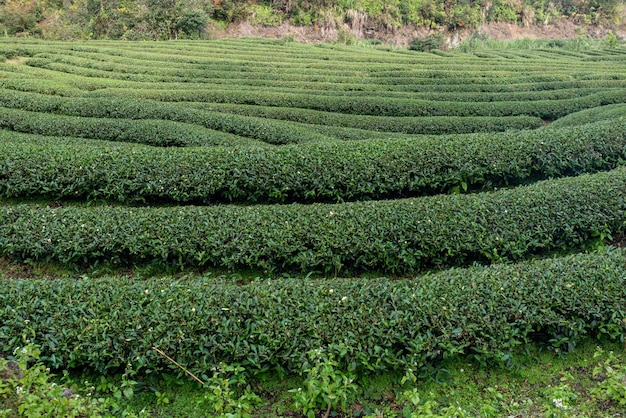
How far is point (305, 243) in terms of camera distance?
6.78 meters

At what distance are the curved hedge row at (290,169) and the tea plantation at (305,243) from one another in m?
0.03

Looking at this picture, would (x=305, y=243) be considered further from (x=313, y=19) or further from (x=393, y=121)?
(x=313, y=19)

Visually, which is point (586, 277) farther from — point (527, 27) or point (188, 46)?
point (527, 27)

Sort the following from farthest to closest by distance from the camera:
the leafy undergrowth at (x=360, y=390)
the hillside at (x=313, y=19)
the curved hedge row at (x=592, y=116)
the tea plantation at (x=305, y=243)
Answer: the hillside at (x=313, y=19), the curved hedge row at (x=592, y=116), the tea plantation at (x=305, y=243), the leafy undergrowth at (x=360, y=390)

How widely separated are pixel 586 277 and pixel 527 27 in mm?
50724

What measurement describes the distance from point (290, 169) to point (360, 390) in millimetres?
4796

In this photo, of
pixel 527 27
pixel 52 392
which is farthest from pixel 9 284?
pixel 527 27

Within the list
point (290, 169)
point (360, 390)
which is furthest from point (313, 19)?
point (360, 390)

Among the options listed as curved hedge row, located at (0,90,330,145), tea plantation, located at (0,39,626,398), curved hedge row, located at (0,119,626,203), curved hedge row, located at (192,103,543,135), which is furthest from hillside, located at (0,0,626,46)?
curved hedge row, located at (0,119,626,203)

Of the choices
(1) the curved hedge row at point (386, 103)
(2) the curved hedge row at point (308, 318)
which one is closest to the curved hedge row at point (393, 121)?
(1) the curved hedge row at point (386, 103)

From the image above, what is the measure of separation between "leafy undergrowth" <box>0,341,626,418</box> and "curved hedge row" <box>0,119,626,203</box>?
13.9 feet

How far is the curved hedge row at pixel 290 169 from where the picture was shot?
27.9 ft

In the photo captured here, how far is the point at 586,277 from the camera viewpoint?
5.43m

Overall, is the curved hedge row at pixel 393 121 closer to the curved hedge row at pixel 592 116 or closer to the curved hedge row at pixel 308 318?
the curved hedge row at pixel 592 116
